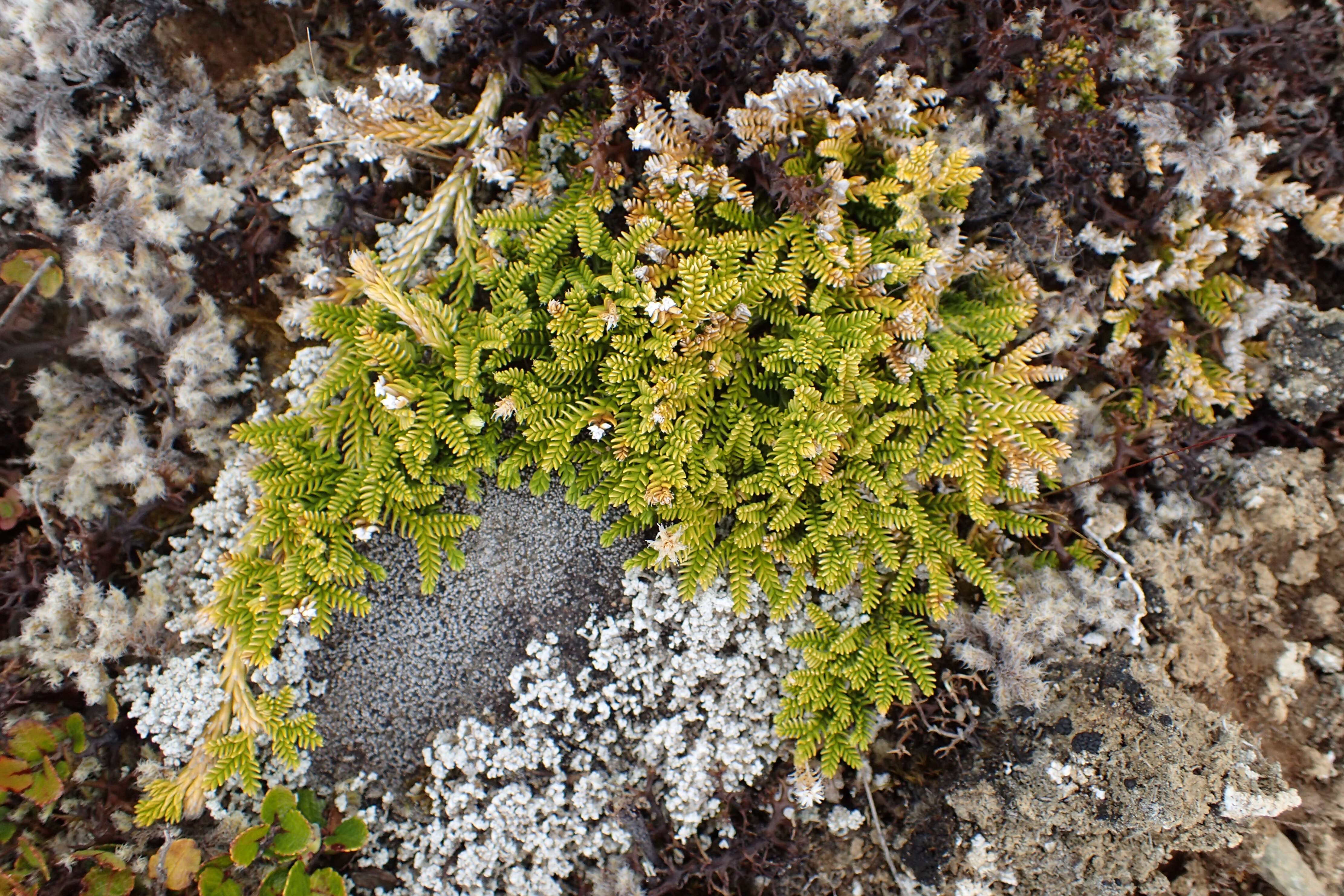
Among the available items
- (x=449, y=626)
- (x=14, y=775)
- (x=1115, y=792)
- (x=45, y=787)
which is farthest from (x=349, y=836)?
(x=1115, y=792)

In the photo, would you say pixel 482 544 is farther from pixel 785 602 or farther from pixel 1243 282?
pixel 1243 282

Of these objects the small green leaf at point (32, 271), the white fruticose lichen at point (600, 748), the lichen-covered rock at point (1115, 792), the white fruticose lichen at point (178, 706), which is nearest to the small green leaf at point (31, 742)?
the white fruticose lichen at point (178, 706)

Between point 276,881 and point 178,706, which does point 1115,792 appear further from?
point 178,706

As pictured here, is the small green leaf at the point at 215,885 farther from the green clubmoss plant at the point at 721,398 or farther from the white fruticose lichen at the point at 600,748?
the white fruticose lichen at the point at 600,748

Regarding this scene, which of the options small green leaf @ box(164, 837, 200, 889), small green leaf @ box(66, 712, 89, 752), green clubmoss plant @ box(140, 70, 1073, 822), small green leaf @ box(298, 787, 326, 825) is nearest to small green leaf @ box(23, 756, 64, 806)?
small green leaf @ box(66, 712, 89, 752)

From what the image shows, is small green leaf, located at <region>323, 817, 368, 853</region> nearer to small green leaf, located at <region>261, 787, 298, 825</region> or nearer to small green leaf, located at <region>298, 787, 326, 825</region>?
small green leaf, located at <region>298, 787, 326, 825</region>

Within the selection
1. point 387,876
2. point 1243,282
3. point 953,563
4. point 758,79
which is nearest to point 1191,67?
point 1243,282
